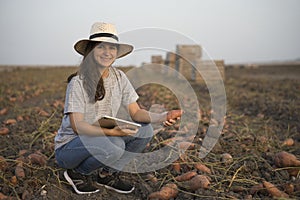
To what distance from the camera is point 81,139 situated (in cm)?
171

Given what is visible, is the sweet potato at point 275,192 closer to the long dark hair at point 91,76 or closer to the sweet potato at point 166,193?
the sweet potato at point 166,193

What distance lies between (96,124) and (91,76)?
26 centimetres

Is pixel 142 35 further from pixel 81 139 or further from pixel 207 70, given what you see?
pixel 207 70

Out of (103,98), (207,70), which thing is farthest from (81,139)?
(207,70)

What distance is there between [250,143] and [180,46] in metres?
7.24

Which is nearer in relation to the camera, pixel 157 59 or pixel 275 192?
pixel 275 192

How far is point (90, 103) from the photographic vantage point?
182 centimetres

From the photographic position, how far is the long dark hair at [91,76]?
1771mm

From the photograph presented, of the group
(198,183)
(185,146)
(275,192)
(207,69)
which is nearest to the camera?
(275,192)

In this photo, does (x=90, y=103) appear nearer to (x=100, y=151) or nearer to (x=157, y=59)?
(x=100, y=151)

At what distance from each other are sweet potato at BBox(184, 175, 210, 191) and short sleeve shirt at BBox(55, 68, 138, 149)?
60cm

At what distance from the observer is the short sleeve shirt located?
5.66 feet

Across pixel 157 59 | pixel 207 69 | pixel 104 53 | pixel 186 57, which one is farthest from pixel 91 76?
pixel 157 59

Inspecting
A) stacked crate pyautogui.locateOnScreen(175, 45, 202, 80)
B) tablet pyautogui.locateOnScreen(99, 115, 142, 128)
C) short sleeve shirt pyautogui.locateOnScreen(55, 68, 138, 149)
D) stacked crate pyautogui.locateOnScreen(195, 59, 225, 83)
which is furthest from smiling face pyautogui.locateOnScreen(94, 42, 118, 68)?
stacked crate pyautogui.locateOnScreen(175, 45, 202, 80)
